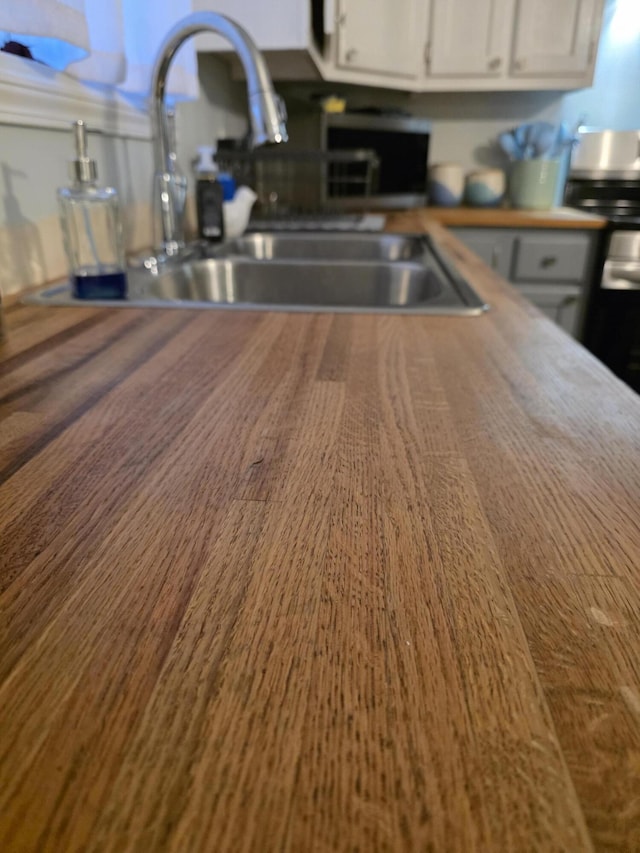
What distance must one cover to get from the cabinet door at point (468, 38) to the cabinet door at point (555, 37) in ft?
0.19

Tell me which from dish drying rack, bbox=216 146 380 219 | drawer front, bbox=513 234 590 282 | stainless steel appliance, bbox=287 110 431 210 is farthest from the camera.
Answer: drawer front, bbox=513 234 590 282

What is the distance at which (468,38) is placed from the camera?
2221 mm

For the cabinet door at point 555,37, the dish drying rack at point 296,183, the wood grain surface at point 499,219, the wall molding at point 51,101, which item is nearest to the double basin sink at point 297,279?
the wall molding at point 51,101

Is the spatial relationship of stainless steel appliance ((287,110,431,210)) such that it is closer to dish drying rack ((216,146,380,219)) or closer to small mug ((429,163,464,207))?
dish drying rack ((216,146,380,219))

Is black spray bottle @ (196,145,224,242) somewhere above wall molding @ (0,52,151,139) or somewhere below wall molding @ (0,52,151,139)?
below

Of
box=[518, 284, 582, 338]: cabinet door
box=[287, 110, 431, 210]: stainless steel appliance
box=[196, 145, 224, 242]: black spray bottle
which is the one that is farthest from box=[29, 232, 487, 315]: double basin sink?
box=[518, 284, 582, 338]: cabinet door

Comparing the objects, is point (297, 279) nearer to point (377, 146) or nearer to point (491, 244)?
point (377, 146)

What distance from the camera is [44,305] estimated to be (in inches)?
30.3

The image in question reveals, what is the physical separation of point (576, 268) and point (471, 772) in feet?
7.42

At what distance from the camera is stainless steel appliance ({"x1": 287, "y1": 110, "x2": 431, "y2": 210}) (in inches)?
71.6

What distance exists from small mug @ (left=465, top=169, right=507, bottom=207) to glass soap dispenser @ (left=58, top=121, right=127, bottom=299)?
1.96 metres

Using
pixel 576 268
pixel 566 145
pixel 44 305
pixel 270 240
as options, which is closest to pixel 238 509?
pixel 44 305

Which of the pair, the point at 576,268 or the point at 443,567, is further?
the point at 576,268

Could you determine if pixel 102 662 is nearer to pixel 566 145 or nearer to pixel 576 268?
pixel 576 268
